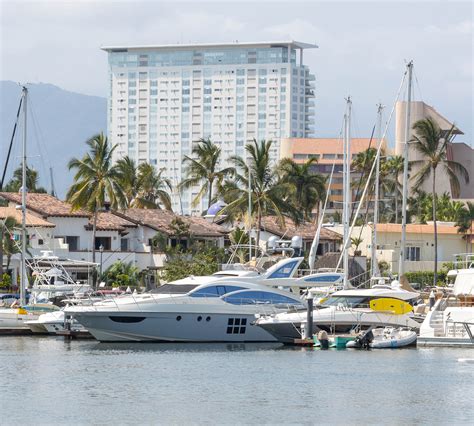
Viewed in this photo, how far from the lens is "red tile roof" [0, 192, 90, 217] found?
3775 inches

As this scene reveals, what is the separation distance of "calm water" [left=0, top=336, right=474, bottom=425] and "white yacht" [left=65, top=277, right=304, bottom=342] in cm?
72

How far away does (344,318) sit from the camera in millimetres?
61688

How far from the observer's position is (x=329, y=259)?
95.5 metres

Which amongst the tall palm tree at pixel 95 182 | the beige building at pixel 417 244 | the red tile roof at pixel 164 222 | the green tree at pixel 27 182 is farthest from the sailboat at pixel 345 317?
the green tree at pixel 27 182

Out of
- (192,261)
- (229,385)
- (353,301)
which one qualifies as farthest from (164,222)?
(229,385)

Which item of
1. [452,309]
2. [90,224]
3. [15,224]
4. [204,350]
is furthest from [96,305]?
[90,224]

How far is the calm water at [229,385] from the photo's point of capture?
138 ft

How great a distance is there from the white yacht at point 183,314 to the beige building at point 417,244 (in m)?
41.4

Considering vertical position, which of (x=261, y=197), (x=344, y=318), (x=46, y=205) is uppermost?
(x=261, y=197)

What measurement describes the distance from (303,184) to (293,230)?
8094 millimetres

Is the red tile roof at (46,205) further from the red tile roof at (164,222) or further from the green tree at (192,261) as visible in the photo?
the green tree at (192,261)

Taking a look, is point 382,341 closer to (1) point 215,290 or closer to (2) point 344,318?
(2) point 344,318

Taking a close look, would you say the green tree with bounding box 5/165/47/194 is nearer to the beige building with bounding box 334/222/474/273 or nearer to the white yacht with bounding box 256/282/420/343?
the beige building with bounding box 334/222/474/273

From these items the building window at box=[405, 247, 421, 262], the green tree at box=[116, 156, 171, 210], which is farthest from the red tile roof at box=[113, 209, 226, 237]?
the building window at box=[405, 247, 421, 262]
